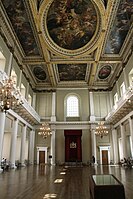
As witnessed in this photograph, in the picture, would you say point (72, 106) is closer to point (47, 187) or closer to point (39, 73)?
point (39, 73)

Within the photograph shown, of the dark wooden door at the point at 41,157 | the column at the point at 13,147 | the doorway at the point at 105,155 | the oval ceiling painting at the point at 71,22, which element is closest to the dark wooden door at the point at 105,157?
the doorway at the point at 105,155

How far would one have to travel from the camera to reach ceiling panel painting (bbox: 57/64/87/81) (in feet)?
65.9

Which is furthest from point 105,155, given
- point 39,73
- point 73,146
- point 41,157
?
point 39,73

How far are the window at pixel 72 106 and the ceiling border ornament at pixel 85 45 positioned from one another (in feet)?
26.2

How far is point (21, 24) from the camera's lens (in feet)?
42.8

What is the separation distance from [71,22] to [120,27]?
3.78 metres

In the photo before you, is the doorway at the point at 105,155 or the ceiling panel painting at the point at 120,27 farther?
the doorway at the point at 105,155

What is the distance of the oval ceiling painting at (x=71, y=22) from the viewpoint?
1242cm

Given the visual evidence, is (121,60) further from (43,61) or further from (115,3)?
(43,61)

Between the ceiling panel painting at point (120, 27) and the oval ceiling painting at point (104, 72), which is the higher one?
the ceiling panel painting at point (120, 27)

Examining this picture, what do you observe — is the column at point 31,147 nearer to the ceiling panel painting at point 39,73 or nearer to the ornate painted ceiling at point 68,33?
the ceiling panel painting at point 39,73

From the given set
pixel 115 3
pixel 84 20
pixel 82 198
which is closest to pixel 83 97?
pixel 84 20

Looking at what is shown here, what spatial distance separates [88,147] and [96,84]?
8169 mm

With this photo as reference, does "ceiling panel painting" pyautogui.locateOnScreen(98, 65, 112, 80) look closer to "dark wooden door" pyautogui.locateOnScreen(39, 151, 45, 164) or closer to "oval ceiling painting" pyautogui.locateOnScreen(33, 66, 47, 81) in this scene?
"oval ceiling painting" pyautogui.locateOnScreen(33, 66, 47, 81)
